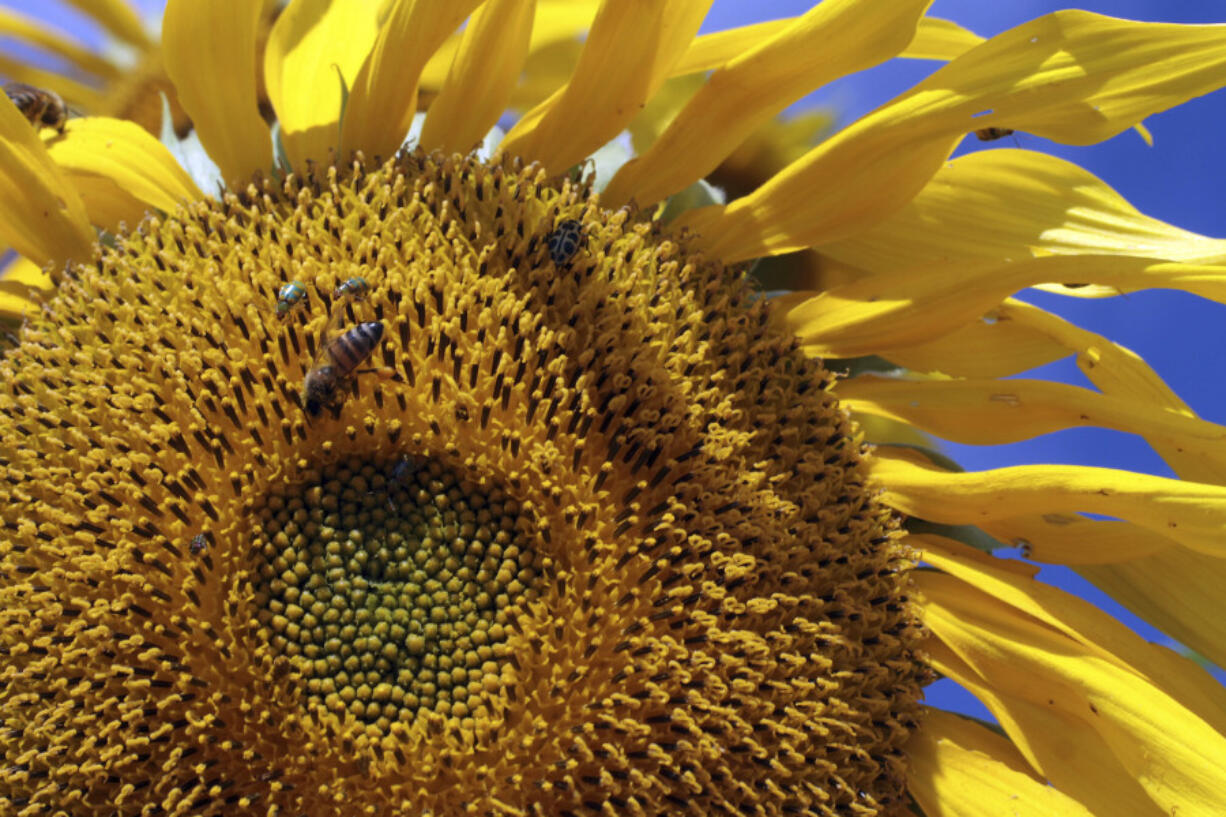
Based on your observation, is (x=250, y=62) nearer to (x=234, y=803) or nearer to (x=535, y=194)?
(x=535, y=194)

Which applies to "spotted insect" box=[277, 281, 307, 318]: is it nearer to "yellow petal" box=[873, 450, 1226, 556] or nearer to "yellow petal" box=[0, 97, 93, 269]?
"yellow petal" box=[0, 97, 93, 269]

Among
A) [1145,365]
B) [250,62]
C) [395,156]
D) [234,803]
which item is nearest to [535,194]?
[395,156]

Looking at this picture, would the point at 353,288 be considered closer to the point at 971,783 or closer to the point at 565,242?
the point at 565,242

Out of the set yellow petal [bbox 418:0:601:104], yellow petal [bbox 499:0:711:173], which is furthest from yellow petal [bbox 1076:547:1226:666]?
yellow petal [bbox 418:0:601:104]

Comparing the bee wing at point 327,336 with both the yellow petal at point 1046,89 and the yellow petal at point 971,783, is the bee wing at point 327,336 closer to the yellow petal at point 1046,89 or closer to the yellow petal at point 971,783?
the yellow petal at point 1046,89

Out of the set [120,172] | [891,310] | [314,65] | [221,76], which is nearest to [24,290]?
[120,172]

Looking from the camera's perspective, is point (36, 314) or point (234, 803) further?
point (36, 314)
